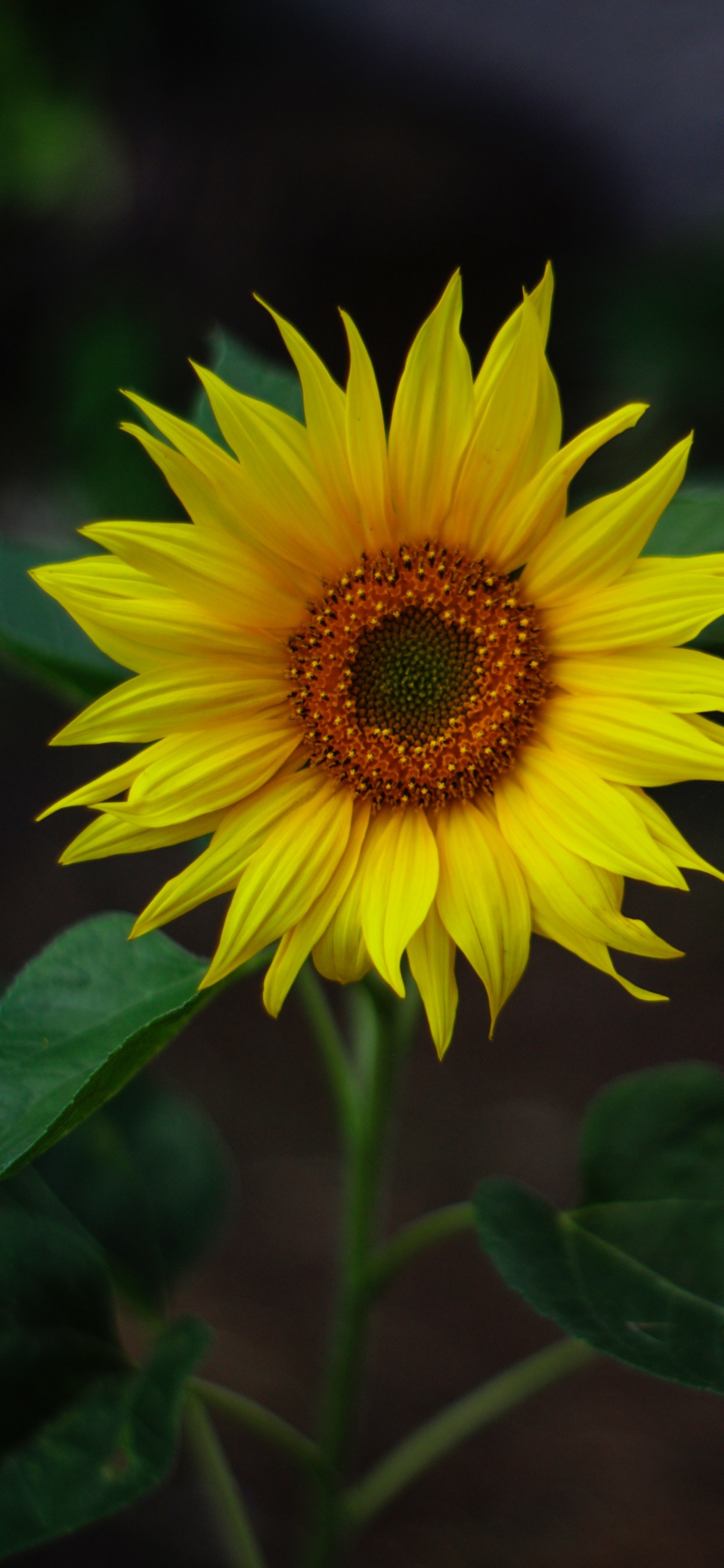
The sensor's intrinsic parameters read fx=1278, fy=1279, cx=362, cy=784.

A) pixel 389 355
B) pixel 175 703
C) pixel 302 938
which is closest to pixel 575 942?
pixel 302 938

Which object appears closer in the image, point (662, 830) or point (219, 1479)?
point (662, 830)

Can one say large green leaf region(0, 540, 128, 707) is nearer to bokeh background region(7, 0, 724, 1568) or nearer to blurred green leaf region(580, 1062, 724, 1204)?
blurred green leaf region(580, 1062, 724, 1204)

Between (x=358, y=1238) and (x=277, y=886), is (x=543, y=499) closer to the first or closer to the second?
(x=277, y=886)

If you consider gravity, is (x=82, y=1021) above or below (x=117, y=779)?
below

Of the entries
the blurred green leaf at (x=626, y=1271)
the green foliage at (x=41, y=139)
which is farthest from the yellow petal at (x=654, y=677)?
the green foliage at (x=41, y=139)

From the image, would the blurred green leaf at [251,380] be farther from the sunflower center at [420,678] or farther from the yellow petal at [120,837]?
the yellow petal at [120,837]

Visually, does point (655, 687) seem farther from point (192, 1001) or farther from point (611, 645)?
point (192, 1001)

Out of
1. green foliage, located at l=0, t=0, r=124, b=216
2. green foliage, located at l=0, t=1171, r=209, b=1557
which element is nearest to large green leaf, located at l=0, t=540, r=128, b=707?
green foliage, located at l=0, t=1171, r=209, b=1557
